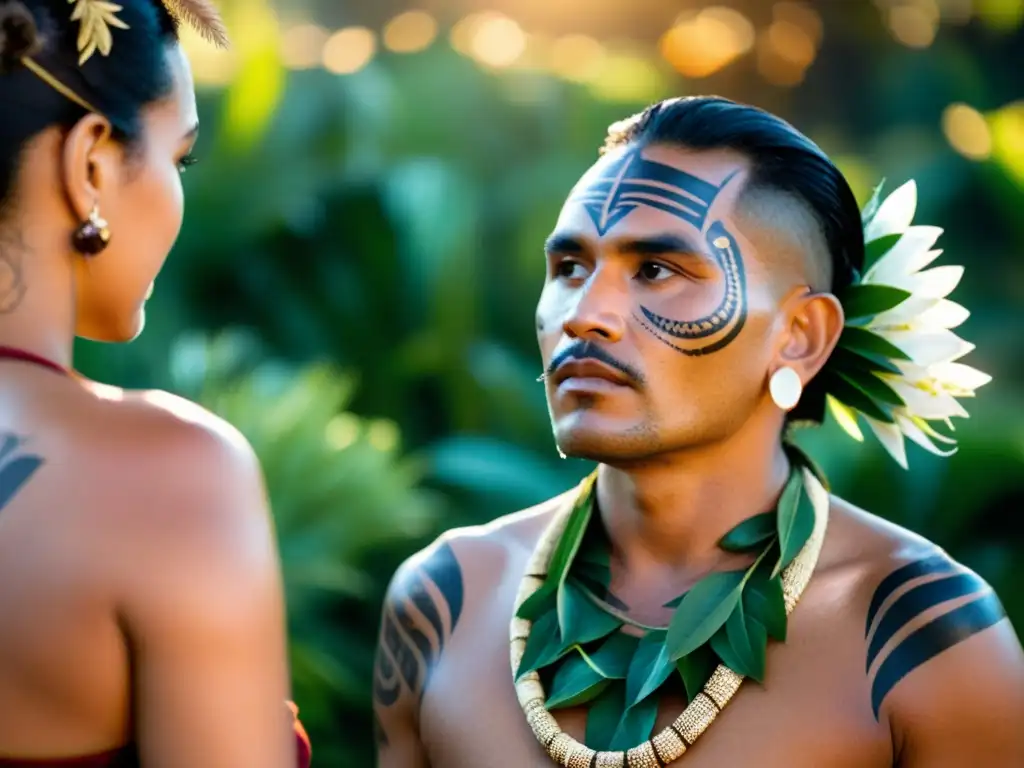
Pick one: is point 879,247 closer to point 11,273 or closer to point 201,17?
point 201,17

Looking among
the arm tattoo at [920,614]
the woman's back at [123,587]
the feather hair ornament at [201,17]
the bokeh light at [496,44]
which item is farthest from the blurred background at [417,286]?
the woman's back at [123,587]

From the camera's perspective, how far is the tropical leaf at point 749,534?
289 centimetres

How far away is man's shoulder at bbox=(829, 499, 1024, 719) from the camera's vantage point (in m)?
2.66

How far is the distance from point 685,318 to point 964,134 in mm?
5770

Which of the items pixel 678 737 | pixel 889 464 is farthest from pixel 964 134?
pixel 678 737

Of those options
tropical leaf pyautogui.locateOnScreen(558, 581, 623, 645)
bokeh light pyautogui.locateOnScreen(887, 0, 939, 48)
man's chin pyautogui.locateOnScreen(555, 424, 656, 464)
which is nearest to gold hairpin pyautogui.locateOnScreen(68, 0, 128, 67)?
man's chin pyautogui.locateOnScreen(555, 424, 656, 464)

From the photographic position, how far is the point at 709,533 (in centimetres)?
294

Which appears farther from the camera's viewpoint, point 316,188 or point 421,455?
point 316,188

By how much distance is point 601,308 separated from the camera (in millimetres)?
2799

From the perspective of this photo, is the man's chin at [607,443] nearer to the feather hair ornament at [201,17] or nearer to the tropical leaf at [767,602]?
the tropical leaf at [767,602]

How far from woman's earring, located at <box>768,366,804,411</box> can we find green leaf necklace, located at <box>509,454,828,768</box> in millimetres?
181

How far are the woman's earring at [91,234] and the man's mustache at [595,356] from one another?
3.11 feet

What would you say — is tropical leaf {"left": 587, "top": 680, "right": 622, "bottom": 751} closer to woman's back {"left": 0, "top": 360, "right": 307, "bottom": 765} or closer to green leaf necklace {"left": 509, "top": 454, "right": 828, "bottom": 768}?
green leaf necklace {"left": 509, "top": 454, "right": 828, "bottom": 768}

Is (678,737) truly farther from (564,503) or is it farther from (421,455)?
(421,455)
